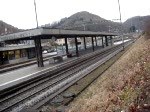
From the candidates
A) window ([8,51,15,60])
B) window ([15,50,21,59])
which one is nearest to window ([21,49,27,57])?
window ([15,50,21,59])

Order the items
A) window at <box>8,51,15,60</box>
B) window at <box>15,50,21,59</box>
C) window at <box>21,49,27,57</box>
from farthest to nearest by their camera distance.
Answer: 1. window at <box>21,49,27,57</box>
2. window at <box>15,50,21,59</box>
3. window at <box>8,51,15,60</box>

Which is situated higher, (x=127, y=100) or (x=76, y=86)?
(x=127, y=100)

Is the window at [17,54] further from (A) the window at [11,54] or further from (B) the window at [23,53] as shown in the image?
(B) the window at [23,53]

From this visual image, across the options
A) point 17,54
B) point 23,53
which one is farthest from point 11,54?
point 23,53

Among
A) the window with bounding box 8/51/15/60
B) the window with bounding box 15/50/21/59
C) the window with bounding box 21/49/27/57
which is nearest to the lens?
the window with bounding box 8/51/15/60

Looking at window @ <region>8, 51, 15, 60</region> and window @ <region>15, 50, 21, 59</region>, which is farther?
window @ <region>15, 50, 21, 59</region>

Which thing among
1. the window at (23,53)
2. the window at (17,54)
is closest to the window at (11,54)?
the window at (17,54)

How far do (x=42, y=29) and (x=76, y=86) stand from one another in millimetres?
13685

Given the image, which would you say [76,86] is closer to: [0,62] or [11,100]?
[11,100]

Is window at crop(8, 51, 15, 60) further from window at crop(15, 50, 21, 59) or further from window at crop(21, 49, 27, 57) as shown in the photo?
window at crop(21, 49, 27, 57)

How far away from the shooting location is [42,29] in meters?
29.9

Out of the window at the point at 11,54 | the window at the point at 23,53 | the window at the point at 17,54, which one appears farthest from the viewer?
the window at the point at 23,53

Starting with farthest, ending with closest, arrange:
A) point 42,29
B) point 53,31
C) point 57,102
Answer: point 53,31 < point 42,29 < point 57,102

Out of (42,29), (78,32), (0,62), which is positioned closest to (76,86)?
(42,29)
